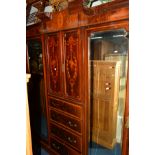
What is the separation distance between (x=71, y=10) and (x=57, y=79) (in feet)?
2.47

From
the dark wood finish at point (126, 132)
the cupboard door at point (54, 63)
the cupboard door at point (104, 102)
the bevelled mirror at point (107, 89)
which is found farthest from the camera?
the cupboard door at point (54, 63)

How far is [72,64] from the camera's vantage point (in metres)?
1.63

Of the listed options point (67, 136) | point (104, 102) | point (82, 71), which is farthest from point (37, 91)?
point (104, 102)

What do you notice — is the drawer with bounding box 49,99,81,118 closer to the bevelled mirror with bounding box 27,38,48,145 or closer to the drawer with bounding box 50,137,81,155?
the bevelled mirror with bounding box 27,38,48,145

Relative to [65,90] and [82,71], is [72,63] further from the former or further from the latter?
[65,90]

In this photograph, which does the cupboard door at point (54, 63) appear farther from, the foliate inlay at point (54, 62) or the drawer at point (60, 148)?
the drawer at point (60, 148)

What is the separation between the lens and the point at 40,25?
6.28 ft

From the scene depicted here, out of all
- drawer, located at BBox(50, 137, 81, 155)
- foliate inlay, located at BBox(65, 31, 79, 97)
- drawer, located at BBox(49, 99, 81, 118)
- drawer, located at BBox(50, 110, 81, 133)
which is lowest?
drawer, located at BBox(50, 137, 81, 155)

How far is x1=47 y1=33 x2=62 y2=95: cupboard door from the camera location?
1779mm

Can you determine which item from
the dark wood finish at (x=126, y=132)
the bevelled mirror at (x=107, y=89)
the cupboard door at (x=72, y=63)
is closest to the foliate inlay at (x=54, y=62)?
the cupboard door at (x=72, y=63)

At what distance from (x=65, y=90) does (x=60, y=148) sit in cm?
77

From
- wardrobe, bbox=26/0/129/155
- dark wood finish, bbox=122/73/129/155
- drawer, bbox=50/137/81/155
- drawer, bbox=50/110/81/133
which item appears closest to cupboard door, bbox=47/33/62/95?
wardrobe, bbox=26/0/129/155

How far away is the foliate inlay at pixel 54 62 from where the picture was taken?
1792mm
